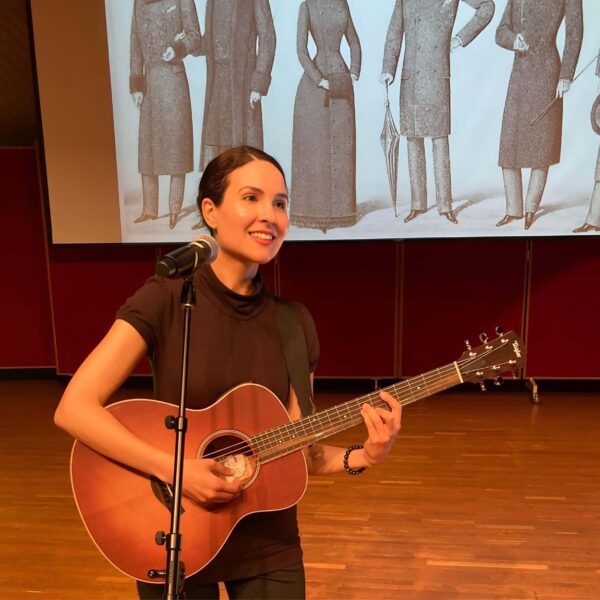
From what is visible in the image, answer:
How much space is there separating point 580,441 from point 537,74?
2.43 meters

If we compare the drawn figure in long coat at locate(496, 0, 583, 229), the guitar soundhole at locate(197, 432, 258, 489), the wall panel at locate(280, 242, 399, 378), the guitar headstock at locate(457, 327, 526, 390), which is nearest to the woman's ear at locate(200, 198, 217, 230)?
the guitar soundhole at locate(197, 432, 258, 489)

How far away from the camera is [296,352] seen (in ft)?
4.26

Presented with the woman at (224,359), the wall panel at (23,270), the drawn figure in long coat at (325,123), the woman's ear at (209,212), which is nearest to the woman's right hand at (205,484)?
the woman at (224,359)

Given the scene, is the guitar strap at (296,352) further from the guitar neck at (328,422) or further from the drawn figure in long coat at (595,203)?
the drawn figure in long coat at (595,203)

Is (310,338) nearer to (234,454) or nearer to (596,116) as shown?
(234,454)

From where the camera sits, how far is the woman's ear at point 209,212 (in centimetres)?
125

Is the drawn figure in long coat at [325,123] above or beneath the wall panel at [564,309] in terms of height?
above

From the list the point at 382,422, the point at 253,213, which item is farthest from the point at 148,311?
the point at 382,422

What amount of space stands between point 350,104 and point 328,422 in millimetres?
3031

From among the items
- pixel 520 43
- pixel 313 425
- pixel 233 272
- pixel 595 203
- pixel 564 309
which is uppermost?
pixel 520 43

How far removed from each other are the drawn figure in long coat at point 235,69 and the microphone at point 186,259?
9.92ft

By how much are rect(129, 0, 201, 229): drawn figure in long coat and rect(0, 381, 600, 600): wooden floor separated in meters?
1.99

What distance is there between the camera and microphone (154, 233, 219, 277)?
→ 0.97 metres

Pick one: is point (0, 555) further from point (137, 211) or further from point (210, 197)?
point (137, 211)
